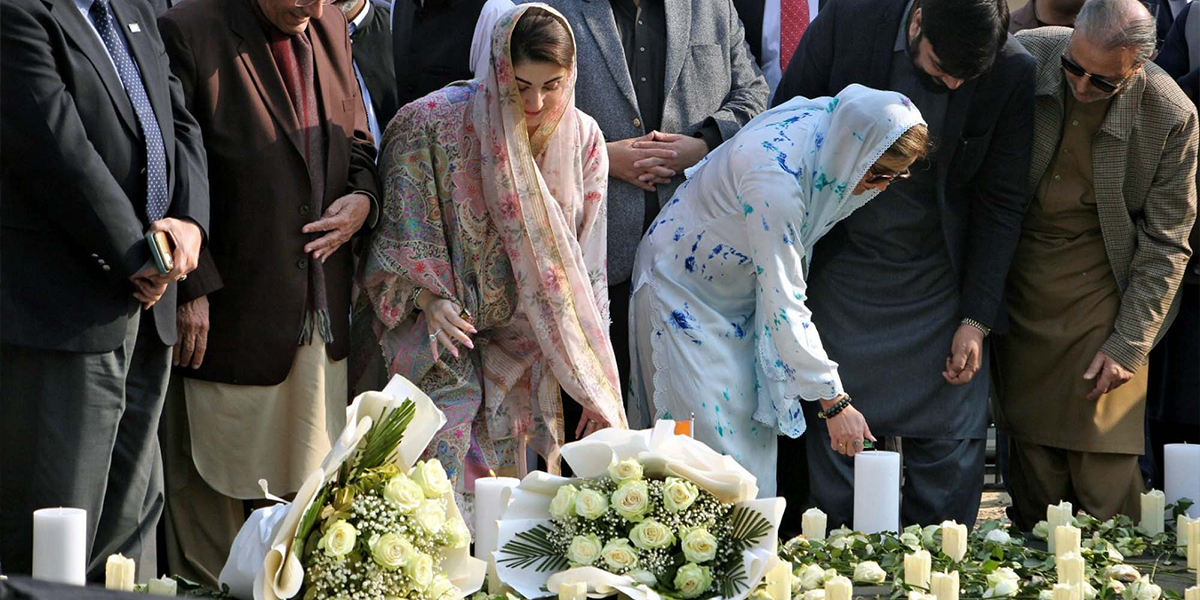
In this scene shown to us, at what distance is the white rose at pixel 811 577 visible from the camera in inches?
85.9

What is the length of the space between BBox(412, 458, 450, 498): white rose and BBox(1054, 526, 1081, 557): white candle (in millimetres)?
1003

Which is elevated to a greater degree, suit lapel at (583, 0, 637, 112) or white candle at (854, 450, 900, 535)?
suit lapel at (583, 0, 637, 112)

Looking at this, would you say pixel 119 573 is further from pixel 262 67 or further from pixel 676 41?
pixel 676 41

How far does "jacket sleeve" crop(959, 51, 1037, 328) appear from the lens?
3.69 m

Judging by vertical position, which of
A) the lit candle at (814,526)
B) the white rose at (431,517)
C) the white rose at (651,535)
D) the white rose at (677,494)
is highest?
the white rose at (431,517)

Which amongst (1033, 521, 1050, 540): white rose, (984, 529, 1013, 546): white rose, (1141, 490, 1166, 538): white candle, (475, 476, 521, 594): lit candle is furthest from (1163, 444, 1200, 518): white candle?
(475, 476, 521, 594): lit candle

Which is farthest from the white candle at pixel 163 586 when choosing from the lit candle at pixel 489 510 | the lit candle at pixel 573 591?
the lit candle at pixel 573 591

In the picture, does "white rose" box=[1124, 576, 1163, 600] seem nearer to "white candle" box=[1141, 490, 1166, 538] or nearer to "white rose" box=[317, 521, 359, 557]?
"white candle" box=[1141, 490, 1166, 538]

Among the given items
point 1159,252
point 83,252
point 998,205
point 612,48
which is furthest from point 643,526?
point 1159,252

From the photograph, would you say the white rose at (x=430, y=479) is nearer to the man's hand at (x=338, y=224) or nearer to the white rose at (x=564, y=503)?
the white rose at (x=564, y=503)

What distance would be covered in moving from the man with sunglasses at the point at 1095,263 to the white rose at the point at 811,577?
1844 millimetres

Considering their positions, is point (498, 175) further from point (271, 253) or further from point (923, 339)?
point (923, 339)

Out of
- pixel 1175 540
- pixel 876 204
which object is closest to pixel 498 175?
pixel 876 204

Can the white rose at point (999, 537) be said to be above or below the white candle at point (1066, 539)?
below
